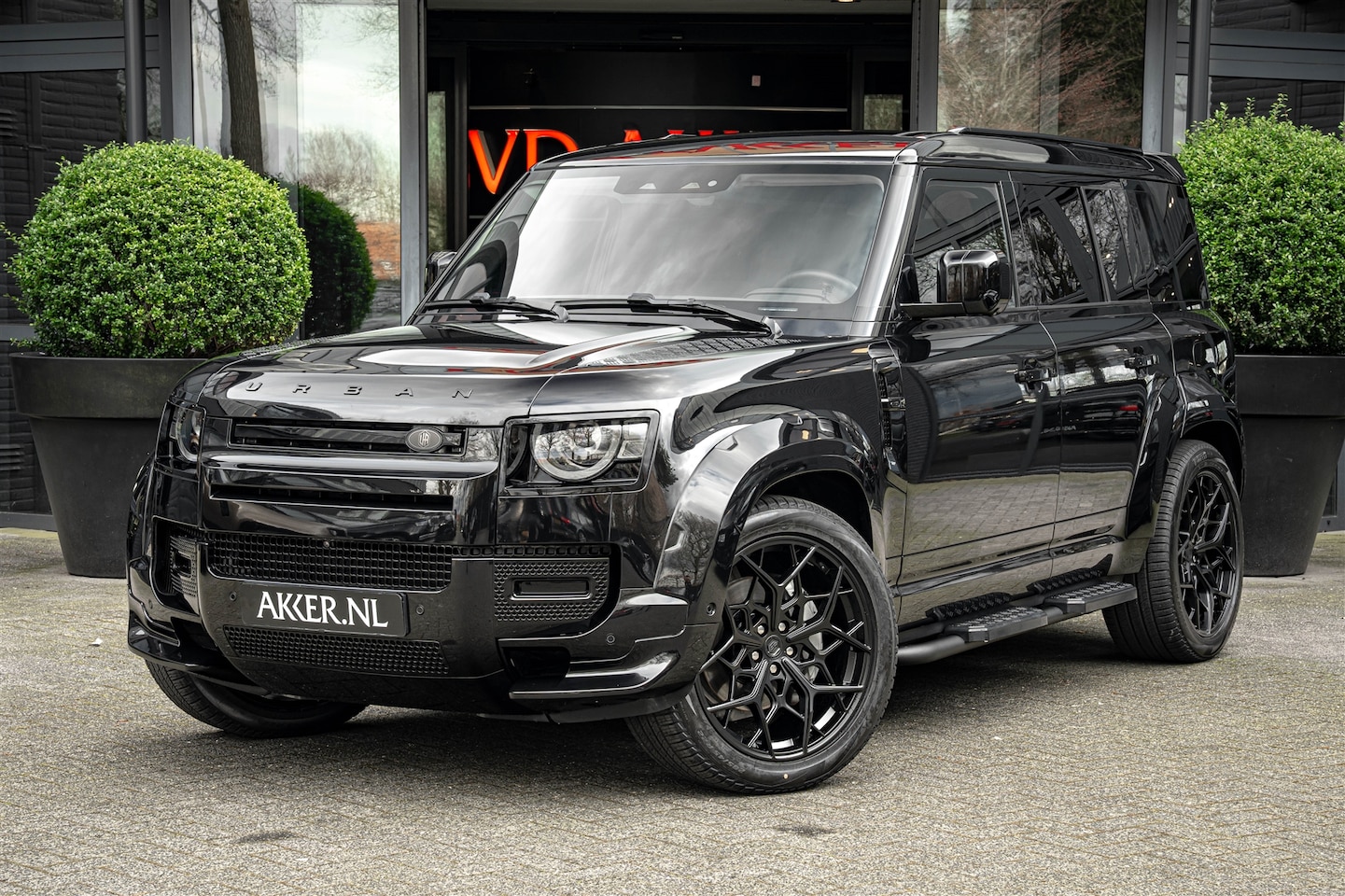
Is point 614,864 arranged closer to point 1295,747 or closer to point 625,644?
point 625,644

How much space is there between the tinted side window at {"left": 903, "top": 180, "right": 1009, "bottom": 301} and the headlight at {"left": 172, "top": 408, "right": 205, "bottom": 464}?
2.23 m

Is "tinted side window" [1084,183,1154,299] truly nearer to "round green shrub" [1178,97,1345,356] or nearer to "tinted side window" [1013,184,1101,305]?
"tinted side window" [1013,184,1101,305]

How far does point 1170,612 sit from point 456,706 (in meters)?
3.31

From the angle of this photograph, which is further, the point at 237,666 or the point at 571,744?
the point at 571,744

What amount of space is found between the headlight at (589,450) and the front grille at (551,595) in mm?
221

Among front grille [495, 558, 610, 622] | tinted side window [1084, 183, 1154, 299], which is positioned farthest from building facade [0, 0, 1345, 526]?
front grille [495, 558, 610, 622]

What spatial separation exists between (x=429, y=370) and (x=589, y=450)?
0.52 metres

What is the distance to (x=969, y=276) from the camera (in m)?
5.21

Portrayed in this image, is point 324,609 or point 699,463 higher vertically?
point 699,463

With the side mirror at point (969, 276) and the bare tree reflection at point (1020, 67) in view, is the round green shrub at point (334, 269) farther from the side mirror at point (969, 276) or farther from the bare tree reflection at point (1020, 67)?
the side mirror at point (969, 276)

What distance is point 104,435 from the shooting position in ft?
28.5

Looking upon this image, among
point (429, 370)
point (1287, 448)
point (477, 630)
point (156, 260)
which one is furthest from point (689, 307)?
point (1287, 448)

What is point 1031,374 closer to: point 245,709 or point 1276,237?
point 245,709

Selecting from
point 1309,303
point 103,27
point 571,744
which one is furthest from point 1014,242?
point 103,27
